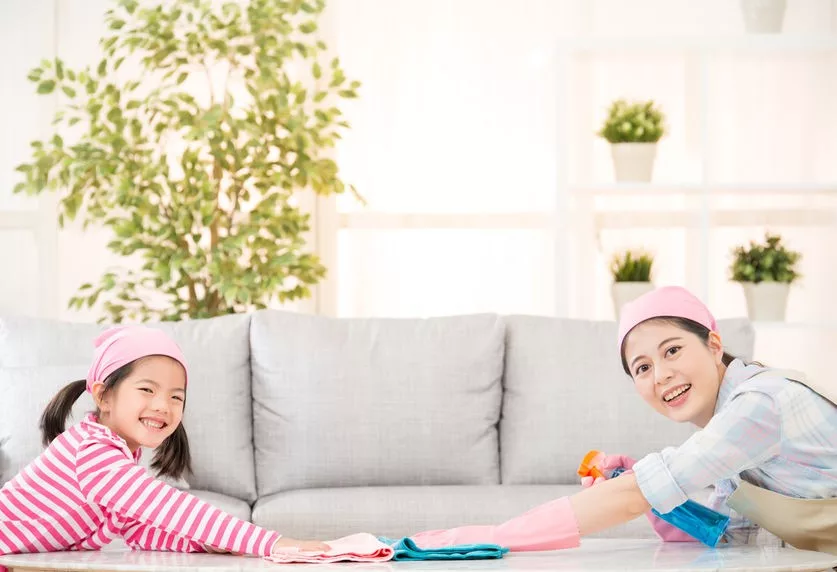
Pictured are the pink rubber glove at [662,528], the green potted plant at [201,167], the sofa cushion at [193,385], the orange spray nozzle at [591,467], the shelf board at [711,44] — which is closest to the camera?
the pink rubber glove at [662,528]

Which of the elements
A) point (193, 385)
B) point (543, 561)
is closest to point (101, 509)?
point (543, 561)

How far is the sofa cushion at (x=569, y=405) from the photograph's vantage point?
2.93m

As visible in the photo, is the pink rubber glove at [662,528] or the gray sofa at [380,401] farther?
the gray sofa at [380,401]

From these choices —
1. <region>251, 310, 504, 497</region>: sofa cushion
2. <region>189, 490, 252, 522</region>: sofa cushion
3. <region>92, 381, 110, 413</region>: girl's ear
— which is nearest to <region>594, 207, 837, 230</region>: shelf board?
<region>251, 310, 504, 497</region>: sofa cushion

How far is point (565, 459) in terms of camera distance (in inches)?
116

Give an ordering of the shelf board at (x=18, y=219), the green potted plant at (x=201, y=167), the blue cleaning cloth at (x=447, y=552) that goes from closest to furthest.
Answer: the blue cleaning cloth at (x=447, y=552) → the green potted plant at (x=201, y=167) → the shelf board at (x=18, y=219)

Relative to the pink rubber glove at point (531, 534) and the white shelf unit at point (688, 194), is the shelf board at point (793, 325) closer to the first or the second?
the white shelf unit at point (688, 194)

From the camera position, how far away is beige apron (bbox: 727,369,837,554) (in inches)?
63.1

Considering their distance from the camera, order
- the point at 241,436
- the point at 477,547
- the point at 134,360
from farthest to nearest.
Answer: the point at 241,436 < the point at 134,360 < the point at 477,547

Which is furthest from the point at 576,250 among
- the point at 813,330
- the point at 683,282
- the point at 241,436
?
the point at 241,436

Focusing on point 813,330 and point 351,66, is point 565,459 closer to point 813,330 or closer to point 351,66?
point 813,330

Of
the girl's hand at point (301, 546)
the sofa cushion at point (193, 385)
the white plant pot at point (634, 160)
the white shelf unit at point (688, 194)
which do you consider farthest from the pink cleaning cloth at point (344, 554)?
the white plant pot at point (634, 160)

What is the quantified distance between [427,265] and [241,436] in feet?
4.82

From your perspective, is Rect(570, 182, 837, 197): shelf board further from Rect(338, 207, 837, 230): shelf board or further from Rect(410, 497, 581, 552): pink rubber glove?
Rect(410, 497, 581, 552): pink rubber glove
